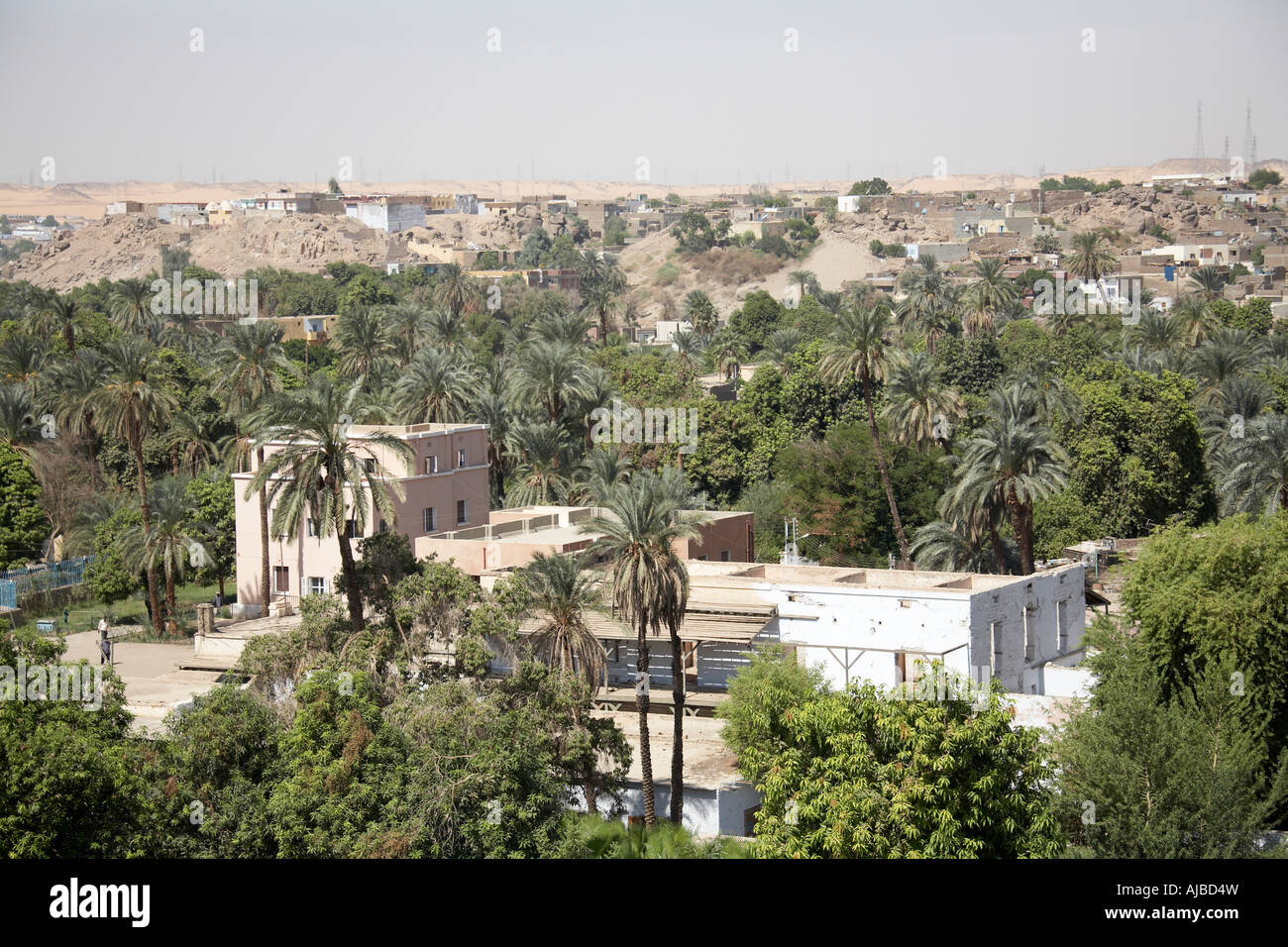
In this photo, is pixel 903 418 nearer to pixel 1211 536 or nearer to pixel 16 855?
pixel 1211 536

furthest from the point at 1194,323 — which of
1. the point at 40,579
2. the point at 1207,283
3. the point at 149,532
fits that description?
the point at 40,579

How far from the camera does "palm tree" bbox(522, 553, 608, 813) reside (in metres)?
29.4

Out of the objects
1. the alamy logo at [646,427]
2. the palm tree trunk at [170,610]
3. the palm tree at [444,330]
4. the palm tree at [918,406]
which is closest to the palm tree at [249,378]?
the palm tree trunk at [170,610]

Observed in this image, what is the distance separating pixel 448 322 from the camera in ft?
273

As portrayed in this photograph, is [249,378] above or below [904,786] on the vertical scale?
above

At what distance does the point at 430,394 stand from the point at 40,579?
50.2 ft

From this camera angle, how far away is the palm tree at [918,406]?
55.2 m

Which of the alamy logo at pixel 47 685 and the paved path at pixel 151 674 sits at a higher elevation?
the alamy logo at pixel 47 685

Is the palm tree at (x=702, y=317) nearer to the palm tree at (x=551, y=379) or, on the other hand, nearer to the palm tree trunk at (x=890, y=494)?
the palm tree at (x=551, y=379)

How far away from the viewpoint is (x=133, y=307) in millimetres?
86688

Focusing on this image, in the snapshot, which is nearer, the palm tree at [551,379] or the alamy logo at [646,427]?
the palm tree at [551,379]

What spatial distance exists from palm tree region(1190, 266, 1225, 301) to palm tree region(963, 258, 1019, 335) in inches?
1059

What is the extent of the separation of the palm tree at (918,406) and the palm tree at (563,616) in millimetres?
27463

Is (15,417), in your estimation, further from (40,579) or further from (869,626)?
(869,626)
